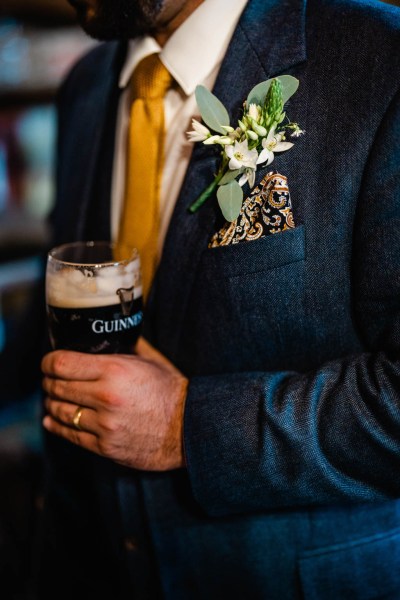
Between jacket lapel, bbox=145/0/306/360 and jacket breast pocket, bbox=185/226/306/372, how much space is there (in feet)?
0.11

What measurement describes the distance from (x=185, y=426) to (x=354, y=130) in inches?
21.4

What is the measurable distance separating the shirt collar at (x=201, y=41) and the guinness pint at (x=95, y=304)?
1.22ft

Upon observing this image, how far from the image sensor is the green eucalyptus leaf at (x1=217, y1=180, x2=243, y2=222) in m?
0.94

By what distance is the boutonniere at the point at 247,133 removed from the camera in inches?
35.9

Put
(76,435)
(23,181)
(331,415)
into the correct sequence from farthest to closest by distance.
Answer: (23,181) < (76,435) < (331,415)

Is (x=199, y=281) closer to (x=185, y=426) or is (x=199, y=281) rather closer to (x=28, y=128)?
(x=185, y=426)

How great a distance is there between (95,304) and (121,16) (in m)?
0.55

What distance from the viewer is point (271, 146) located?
0.93 metres

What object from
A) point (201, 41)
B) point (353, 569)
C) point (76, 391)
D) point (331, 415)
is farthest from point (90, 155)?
point (353, 569)

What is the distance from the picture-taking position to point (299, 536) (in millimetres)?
1056

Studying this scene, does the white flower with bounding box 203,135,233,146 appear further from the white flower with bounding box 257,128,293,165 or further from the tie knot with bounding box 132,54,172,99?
the tie knot with bounding box 132,54,172,99

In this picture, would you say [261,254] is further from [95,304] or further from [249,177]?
[95,304]

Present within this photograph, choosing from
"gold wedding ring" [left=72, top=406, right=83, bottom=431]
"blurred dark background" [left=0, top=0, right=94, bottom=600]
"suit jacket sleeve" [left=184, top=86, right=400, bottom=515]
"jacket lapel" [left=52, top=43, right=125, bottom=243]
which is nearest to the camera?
"suit jacket sleeve" [left=184, top=86, right=400, bottom=515]

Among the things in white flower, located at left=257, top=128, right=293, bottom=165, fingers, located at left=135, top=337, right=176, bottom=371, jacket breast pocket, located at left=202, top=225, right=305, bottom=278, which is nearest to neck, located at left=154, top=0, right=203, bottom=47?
white flower, located at left=257, top=128, right=293, bottom=165
